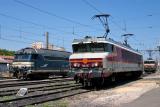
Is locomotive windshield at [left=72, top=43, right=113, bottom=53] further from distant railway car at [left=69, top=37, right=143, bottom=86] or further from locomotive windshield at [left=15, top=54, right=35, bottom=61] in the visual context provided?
locomotive windshield at [left=15, top=54, right=35, bottom=61]

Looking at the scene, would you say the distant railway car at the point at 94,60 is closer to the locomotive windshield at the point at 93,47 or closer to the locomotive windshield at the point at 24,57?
the locomotive windshield at the point at 93,47

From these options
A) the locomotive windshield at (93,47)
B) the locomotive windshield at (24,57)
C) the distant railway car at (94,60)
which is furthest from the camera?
the locomotive windshield at (24,57)

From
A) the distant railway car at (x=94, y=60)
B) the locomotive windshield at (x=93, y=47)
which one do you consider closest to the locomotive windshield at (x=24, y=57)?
the distant railway car at (x=94, y=60)

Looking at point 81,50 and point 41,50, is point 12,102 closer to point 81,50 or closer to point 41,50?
point 81,50

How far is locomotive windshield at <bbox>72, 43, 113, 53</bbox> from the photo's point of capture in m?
25.6

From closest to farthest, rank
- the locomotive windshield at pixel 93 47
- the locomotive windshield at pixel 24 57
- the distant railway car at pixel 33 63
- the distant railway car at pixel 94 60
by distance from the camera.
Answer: the distant railway car at pixel 94 60, the locomotive windshield at pixel 93 47, the distant railway car at pixel 33 63, the locomotive windshield at pixel 24 57

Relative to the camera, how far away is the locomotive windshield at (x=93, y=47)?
25.6 meters

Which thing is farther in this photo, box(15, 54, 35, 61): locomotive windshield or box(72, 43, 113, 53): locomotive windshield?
box(15, 54, 35, 61): locomotive windshield

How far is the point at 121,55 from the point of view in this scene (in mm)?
29938

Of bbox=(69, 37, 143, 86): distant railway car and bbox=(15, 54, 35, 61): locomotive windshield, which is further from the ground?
bbox=(15, 54, 35, 61): locomotive windshield

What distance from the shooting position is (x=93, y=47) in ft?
84.8

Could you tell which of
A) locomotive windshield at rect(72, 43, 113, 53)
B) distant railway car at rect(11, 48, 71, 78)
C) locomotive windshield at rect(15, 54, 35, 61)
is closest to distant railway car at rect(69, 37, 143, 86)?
locomotive windshield at rect(72, 43, 113, 53)

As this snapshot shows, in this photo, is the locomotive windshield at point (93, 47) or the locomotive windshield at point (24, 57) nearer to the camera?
the locomotive windshield at point (93, 47)

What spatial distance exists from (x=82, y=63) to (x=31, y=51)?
15.2m
